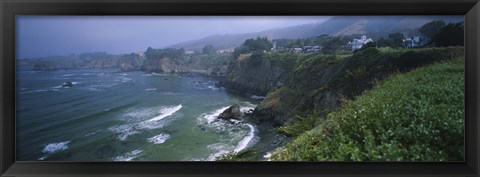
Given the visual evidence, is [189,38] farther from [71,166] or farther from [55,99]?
[71,166]

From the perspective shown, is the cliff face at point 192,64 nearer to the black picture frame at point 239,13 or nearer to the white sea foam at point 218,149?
the black picture frame at point 239,13

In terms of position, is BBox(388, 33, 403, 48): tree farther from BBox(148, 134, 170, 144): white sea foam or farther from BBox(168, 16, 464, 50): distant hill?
BBox(148, 134, 170, 144): white sea foam

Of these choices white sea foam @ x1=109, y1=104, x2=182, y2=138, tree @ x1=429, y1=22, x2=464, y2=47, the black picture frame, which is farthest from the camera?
white sea foam @ x1=109, y1=104, x2=182, y2=138

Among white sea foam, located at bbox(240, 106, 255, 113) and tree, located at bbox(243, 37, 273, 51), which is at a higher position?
tree, located at bbox(243, 37, 273, 51)

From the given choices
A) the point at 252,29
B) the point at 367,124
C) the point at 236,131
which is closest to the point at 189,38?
the point at 252,29

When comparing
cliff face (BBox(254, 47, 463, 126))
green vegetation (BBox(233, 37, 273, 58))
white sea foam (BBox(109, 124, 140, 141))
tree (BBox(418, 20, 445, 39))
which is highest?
tree (BBox(418, 20, 445, 39))

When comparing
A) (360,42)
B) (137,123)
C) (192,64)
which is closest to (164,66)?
(192,64)

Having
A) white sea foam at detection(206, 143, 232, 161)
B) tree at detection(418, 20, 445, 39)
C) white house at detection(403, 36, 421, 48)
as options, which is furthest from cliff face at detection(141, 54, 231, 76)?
tree at detection(418, 20, 445, 39)
